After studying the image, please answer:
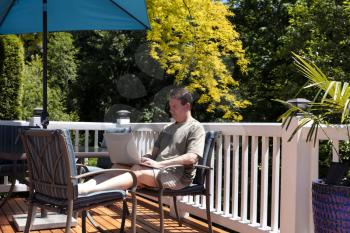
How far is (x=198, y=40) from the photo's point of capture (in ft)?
39.5

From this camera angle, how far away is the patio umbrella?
12.6 ft

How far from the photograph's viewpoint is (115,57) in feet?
58.1

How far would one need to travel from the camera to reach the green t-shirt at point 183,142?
135 inches

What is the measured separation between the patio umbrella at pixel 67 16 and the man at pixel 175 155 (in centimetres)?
92

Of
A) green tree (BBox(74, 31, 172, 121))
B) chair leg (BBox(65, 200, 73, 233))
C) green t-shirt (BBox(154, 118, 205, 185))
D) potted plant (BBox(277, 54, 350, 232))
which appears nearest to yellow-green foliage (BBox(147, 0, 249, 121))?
green tree (BBox(74, 31, 172, 121))

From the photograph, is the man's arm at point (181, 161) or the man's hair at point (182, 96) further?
the man's hair at point (182, 96)

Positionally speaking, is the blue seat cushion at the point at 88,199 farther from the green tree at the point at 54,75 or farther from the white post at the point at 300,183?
the green tree at the point at 54,75

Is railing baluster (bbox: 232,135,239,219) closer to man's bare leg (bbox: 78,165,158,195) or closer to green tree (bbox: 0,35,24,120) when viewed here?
man's bare leg (bbox: 78,165,158,195)

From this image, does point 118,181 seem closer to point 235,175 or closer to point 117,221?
point 235,175

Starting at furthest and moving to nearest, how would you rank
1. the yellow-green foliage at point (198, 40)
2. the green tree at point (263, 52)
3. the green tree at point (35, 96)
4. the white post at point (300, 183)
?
the green tree at point (263, 52) < the green tree at point (35, 96) < the yellow-green foliage at point (198, 40) < the white post at point (300, 183)

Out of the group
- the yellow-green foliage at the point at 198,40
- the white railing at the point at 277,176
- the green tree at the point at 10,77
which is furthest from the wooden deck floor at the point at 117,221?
the yellow-green foliage at the point at 198,40

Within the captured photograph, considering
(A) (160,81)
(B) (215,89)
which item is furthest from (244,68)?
(A) (160,81)

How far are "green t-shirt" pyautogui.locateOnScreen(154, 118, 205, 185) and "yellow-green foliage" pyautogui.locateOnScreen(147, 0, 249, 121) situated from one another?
7.98 metres

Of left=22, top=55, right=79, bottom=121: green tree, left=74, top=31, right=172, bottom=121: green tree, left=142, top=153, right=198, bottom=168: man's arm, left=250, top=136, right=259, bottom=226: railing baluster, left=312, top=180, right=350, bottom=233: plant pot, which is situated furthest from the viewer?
left=74, top=31, right=172, bottom=121: green tree
